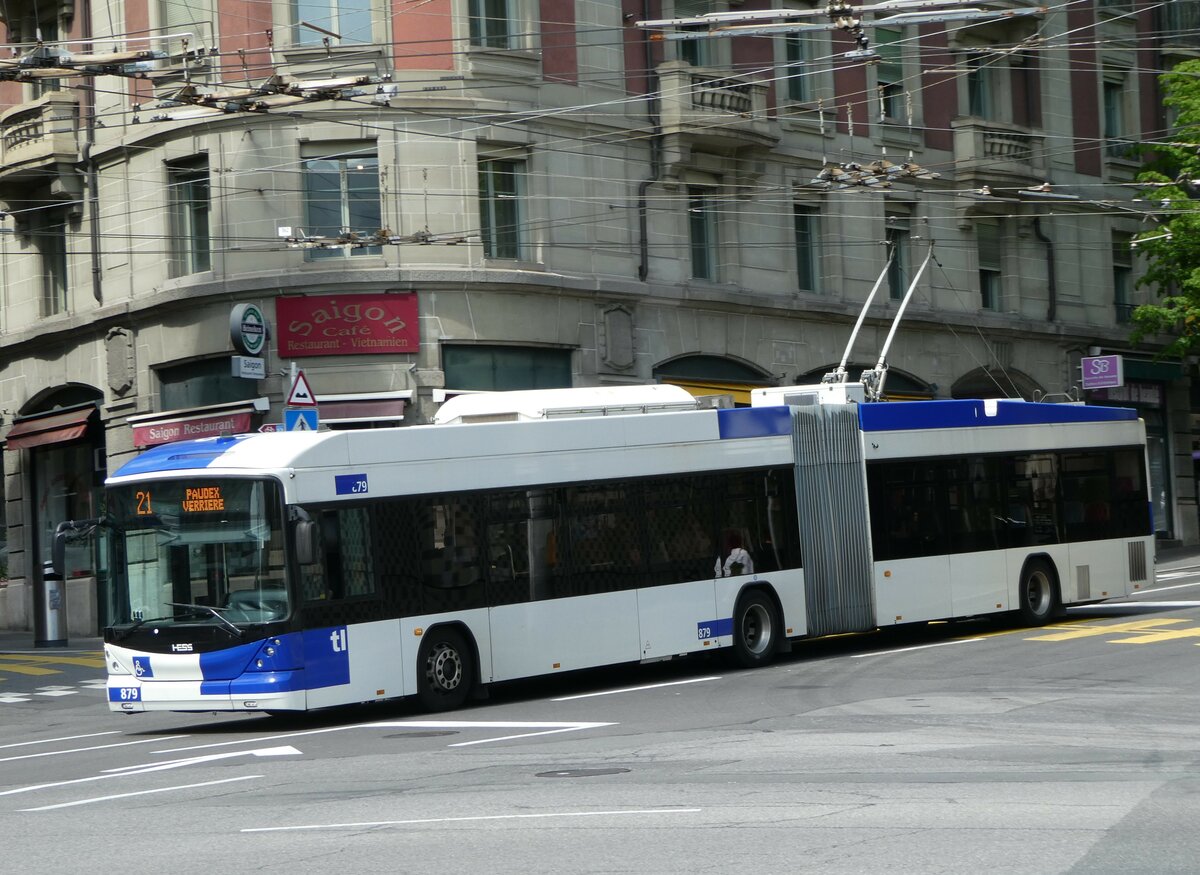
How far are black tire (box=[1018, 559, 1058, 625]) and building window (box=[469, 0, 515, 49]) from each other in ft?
40.2

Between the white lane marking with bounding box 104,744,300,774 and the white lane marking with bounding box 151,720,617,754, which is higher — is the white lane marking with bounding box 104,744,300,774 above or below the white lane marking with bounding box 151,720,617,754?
above

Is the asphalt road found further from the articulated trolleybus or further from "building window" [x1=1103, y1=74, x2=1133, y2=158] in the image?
"building window" [x1=1103, y1=74, x2=1133, y2=158]

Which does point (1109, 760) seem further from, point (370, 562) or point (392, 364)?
point (392, 364)

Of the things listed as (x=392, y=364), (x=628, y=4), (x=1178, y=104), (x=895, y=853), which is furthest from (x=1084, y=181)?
(x=895, y=853)

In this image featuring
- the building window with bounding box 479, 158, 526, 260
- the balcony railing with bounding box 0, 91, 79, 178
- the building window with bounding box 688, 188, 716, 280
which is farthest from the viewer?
the building window with bounding box 688, 188, 716, 280

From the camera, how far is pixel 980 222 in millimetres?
37344

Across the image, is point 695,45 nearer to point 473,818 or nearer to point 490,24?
point 490,24

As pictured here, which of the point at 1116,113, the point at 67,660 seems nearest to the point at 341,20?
the point at 67,660

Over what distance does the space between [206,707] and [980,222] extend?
84.3ft

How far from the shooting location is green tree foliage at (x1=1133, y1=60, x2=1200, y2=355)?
3769cm

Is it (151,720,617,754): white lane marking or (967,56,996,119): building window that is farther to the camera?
(967,56,996,119): building window

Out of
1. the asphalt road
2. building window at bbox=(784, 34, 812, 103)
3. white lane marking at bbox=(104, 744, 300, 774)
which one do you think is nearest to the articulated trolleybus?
the asphalt road

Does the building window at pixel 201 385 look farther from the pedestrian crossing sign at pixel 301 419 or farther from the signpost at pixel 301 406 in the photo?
the pedestrian crossing sign at pixel 301 419

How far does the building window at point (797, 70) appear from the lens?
108ft
